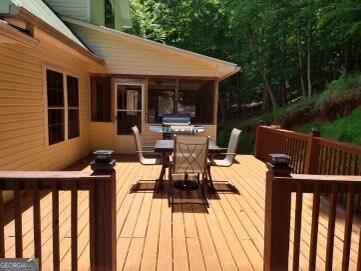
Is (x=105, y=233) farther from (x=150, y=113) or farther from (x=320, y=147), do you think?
(x=150, y=113)

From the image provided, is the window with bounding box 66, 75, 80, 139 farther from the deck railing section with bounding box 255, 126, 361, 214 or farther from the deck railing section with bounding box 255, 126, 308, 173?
the deck railing section with bounding box 255, 126, 361, 214

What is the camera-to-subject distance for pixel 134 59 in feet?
29.6

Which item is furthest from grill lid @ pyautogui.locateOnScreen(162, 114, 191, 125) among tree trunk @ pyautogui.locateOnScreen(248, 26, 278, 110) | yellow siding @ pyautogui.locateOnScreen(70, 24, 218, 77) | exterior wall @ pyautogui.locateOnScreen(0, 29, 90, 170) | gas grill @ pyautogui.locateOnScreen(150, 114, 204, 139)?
tree trunk @ pyautogui.locateOnScreen(248, 26, 278, 110)

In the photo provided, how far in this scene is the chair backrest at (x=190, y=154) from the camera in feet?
14.4

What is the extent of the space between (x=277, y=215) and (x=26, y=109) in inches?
174

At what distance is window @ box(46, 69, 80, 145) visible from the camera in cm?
623

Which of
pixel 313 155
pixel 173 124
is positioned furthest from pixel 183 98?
pixel 313 155

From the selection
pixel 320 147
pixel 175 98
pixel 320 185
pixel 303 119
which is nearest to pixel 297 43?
pixel 303 119

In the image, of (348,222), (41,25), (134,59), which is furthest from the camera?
(134,59)

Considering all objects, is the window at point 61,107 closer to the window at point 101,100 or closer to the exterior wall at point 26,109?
the exterior wall at point 26,109

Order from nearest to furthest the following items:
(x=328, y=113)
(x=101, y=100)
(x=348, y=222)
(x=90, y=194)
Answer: (x=90, y=194), (x=348, y=222), (x=101, y=100), (x=328, y=113)

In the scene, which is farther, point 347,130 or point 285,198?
point 347,130

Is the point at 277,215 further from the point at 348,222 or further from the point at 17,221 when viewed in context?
the point at 17,221

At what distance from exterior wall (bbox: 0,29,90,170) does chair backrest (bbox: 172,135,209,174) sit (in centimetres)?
233
